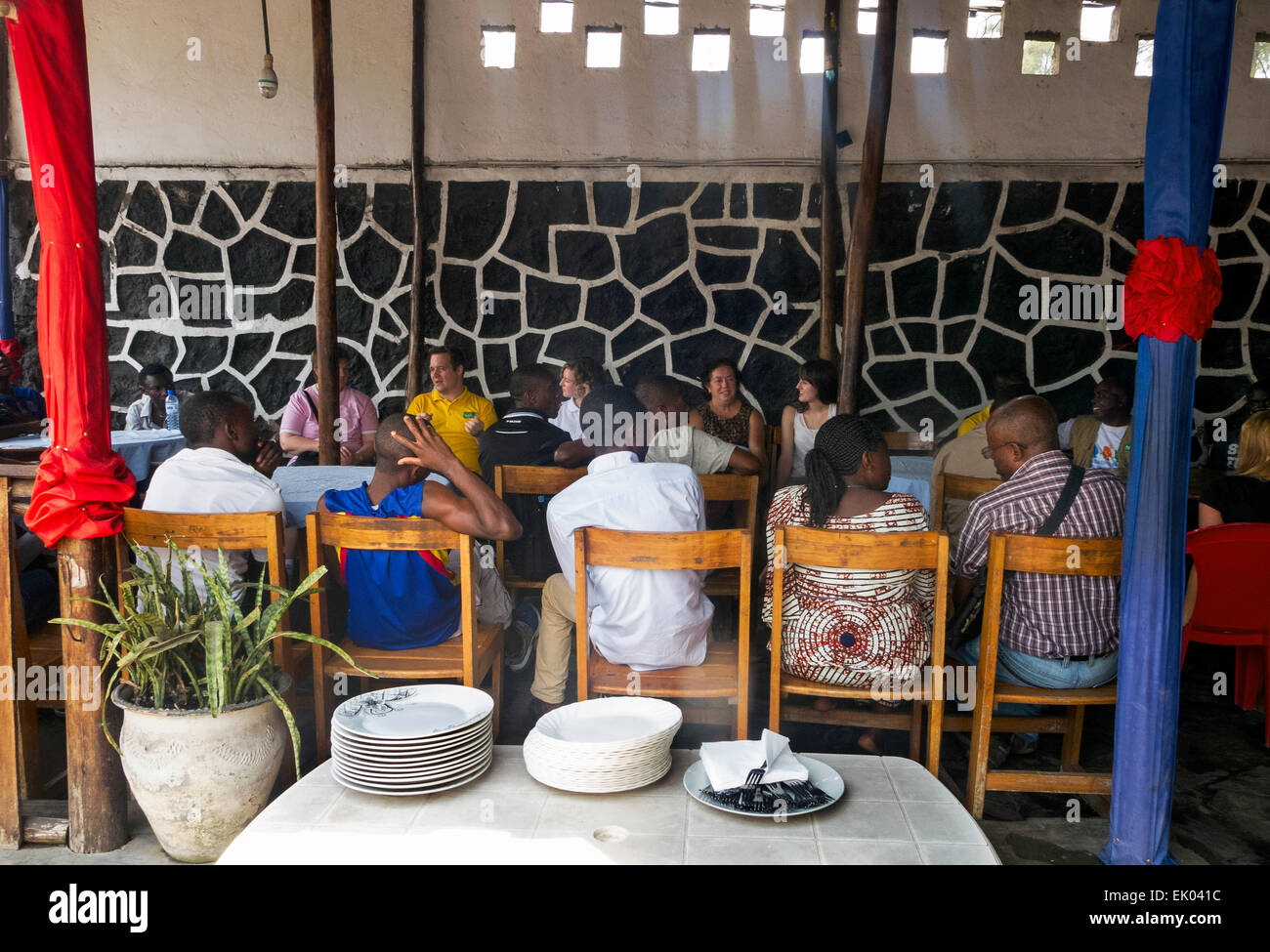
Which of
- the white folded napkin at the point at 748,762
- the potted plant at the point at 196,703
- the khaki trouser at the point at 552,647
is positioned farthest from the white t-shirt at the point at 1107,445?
the potted plant at the point at 196,703

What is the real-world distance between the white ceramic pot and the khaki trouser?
1063mm

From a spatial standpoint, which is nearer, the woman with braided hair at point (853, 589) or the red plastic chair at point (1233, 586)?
the woman with braided hair at point (853, 589)

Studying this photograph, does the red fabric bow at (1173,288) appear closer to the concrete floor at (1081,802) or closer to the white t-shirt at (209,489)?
the concrete floor at (1081,802)

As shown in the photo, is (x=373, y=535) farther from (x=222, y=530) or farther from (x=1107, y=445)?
(x=1107, y=445)

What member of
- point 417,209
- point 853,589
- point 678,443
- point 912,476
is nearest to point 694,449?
point 678,443

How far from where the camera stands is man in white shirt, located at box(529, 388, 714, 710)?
114 inches

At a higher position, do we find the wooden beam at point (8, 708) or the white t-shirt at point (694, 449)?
the white t-shirt at point (694, 449)

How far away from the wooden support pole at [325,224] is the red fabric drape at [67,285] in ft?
6.35

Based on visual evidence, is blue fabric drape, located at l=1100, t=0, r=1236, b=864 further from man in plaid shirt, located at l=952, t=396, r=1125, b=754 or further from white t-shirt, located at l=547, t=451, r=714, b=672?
white t-shirt, located at l=547, t=451, r=714, b=672

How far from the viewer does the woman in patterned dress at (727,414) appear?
525 centimetres

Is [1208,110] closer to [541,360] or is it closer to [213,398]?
[213,398]

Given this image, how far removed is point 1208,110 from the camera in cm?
→ 226
